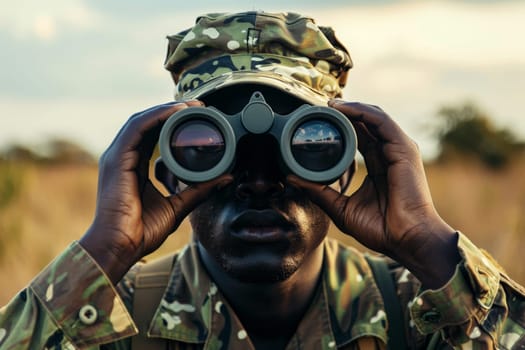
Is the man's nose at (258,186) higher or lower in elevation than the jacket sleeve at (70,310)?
higher

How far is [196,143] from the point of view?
2879 mm

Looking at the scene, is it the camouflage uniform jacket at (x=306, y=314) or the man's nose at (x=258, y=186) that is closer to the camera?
the camouflage uniform jacket at (x=306, y=314)

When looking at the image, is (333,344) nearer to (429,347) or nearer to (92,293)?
(429,347)

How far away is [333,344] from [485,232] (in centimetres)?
670

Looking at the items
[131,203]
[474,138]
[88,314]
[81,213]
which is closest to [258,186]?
[131,203]

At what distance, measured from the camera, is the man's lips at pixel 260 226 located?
305 centimetres

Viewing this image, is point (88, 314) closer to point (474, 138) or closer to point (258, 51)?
point (258, 51)

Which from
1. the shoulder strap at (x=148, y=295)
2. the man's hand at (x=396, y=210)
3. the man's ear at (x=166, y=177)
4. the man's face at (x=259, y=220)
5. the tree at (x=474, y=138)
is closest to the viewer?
the man's hand at (x=396, y=210)

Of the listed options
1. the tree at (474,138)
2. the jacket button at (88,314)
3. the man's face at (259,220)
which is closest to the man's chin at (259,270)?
the man's face at (259,220)

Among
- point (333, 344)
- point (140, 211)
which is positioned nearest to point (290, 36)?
point (140, 211)

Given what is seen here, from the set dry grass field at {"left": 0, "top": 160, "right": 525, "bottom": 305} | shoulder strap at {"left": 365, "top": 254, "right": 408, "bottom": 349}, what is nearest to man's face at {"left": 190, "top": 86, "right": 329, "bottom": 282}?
shoulder strap at {"left": 365, "top": 254, "right": 408, "bottom": 349}

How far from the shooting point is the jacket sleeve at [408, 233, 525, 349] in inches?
113

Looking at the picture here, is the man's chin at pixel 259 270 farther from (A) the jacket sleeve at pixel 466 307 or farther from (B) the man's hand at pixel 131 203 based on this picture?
(A) the jacket sleeve at pixel 466 307

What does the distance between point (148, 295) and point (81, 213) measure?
9565mm
